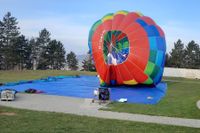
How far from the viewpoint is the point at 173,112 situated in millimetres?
12664

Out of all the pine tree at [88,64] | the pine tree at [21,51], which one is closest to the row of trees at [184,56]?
the pine tree at [88,64]

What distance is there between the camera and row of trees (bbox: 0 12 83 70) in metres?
51.7

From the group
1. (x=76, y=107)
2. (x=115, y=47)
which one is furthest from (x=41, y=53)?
(x=76, y=107)

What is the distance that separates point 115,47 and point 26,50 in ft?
115

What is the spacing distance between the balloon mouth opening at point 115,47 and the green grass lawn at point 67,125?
1057cm

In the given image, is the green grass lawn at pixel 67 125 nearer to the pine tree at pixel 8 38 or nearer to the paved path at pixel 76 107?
the paved path at pixel 76 107

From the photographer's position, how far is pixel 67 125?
948 centimetres

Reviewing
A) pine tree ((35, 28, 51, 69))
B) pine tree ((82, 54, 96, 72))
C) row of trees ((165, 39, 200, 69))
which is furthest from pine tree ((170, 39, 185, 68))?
pine tree ((35, 28, 51, 69))

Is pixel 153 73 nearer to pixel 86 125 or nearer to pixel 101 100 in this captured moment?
pixel 101 100

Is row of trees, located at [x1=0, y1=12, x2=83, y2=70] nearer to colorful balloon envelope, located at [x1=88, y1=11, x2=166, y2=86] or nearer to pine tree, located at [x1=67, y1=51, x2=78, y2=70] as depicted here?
pine tree, located at [x1=67, y1=51, x2=78, y2=70]

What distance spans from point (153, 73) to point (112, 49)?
2.99 meters

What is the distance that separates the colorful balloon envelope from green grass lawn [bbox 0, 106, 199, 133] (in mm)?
10583

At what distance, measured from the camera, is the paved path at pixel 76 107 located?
36.4 feet

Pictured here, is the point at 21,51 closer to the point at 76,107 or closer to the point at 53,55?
the point at 53,55
